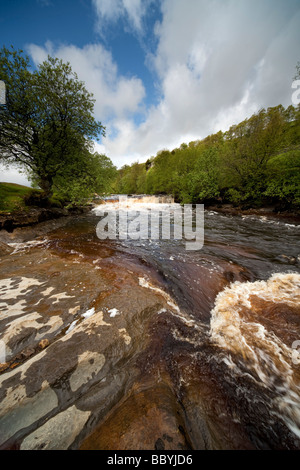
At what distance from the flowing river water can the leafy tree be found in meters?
8.22

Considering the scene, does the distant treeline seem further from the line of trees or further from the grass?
the grass

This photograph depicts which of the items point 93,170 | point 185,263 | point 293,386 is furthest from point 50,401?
point 93,170

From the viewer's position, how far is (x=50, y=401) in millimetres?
1513

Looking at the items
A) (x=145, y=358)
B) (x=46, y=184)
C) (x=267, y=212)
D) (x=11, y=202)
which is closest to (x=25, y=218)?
(x=11, y=202)

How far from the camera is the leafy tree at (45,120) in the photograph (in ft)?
27.0

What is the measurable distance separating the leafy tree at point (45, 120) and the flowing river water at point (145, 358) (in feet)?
27.0

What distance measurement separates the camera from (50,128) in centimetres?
949

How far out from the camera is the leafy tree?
324 inches

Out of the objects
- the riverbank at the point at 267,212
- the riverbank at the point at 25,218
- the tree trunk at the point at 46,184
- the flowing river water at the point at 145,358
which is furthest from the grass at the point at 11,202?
the riverbank at the point at 267,212

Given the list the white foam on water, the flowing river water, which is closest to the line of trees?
the flowing river water

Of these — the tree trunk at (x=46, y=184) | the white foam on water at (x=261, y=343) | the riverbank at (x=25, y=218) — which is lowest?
the white foam on water at (x=261, y=343)

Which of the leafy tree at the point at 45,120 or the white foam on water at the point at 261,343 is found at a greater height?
the leafy tree at the point at 45,120

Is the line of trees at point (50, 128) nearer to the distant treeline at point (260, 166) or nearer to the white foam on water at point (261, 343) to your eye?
the distant treeline at point (260, 166)
